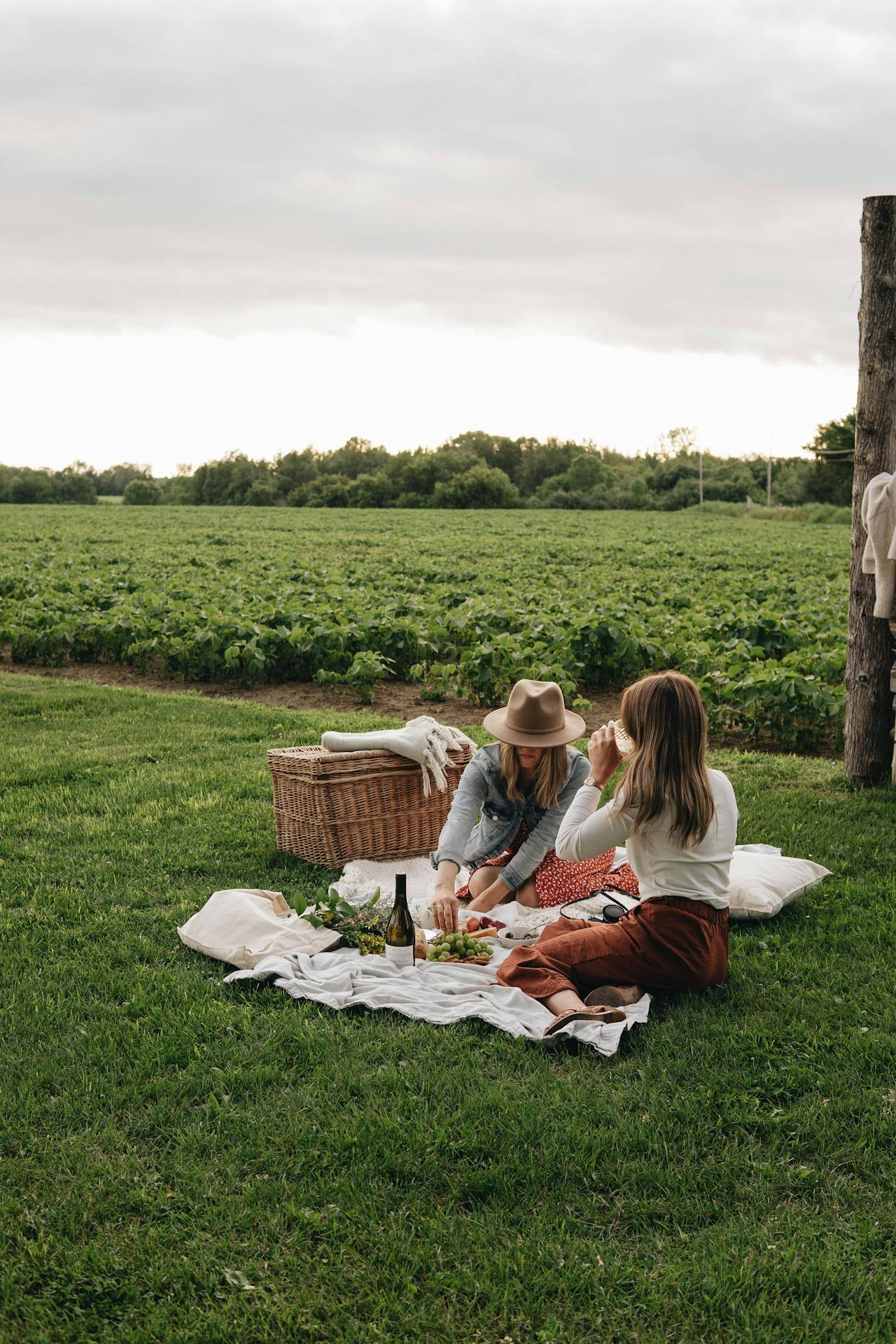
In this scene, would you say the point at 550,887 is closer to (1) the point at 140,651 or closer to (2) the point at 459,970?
(2) the point at 459,970

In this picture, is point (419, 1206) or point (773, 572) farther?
point (773, 572)

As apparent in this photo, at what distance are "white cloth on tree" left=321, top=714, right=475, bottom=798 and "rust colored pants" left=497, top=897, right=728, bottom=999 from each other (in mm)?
1726

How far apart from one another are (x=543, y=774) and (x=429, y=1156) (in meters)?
2.36

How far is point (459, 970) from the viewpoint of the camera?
4508 mm

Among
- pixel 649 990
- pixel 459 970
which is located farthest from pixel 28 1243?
pixel 649 990

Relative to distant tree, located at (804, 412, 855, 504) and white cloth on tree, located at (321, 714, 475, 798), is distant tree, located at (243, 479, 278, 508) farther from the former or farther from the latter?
white cloth on tree, located at (321, 714, 475, 798)

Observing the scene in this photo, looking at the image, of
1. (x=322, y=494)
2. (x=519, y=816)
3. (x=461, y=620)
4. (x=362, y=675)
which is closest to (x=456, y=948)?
(x=519, y=816)

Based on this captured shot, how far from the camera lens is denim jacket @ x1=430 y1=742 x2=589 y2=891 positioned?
17.3 feet

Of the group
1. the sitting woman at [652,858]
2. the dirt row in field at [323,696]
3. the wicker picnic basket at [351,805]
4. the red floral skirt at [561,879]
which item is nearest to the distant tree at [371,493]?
→ the dirt row in field at [323,696]

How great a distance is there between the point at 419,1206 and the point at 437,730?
338 centimetres

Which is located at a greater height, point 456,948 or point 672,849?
point 672,849

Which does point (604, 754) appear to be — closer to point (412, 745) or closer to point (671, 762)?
point (671, 762)

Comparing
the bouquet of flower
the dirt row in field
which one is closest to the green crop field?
the dirt row in field

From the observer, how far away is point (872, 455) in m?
7.30
